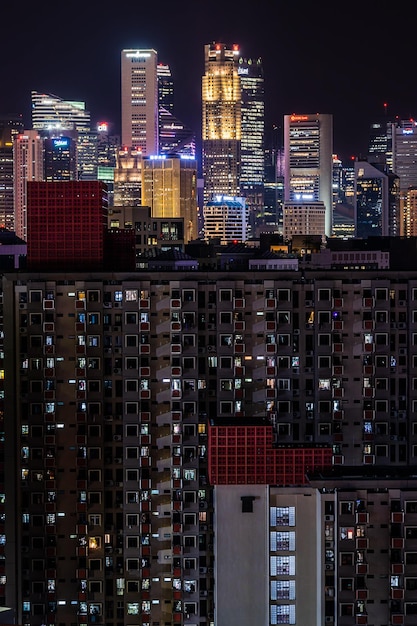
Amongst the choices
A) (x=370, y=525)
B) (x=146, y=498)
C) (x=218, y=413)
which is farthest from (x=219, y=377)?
(x=370, y=525)

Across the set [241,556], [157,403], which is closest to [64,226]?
[157,403]

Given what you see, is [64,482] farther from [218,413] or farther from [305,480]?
[305,480]

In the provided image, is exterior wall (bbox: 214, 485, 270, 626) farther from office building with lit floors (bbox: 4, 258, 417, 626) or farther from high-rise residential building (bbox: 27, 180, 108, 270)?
high-rise residential building (bbox: 27, 180, 108, 270)

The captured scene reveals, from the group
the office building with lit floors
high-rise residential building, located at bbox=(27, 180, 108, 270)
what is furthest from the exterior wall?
high-rise residential building, located at bbox=(27, 180, 108, 270)

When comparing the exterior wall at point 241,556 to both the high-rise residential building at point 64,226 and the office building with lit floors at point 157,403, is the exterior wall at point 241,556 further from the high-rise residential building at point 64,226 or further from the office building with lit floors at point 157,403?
the high-rise residential building at point 64,226

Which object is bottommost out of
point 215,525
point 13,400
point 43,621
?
point 43,621
